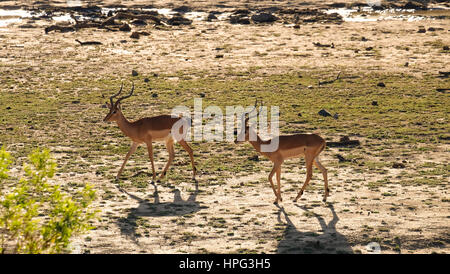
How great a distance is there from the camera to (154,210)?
42.4 ft

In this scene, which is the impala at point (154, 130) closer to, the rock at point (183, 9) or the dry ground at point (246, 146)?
the dry ground at point (246, 146)

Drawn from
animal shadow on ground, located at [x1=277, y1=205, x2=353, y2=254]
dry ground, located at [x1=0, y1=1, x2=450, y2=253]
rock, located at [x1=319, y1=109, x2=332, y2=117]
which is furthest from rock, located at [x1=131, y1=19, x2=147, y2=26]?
animal shadow on ground, located at [x1=277, y1=205, x2=353, y2=254]

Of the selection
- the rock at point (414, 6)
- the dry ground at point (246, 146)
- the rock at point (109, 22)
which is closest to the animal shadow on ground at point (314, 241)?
the dry ground at point (246, 146)

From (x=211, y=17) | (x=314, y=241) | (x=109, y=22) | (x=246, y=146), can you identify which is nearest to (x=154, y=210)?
(x=314, y=241)

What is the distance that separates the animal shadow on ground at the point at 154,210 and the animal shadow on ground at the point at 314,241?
2.09 meters

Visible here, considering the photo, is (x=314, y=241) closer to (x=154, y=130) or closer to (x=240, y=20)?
(x=154, y=130)

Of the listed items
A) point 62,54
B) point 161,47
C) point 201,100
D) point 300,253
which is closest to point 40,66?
point 62,54

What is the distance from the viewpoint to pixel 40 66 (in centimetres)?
2827

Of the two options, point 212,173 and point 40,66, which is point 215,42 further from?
point 212,173

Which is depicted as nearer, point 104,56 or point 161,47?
point 104,56

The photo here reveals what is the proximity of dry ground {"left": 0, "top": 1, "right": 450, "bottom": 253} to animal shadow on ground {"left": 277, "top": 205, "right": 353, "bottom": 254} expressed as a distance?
35 mm

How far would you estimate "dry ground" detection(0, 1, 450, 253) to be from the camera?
1177 centimetres

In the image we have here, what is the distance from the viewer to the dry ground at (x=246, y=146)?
11.8 meters
